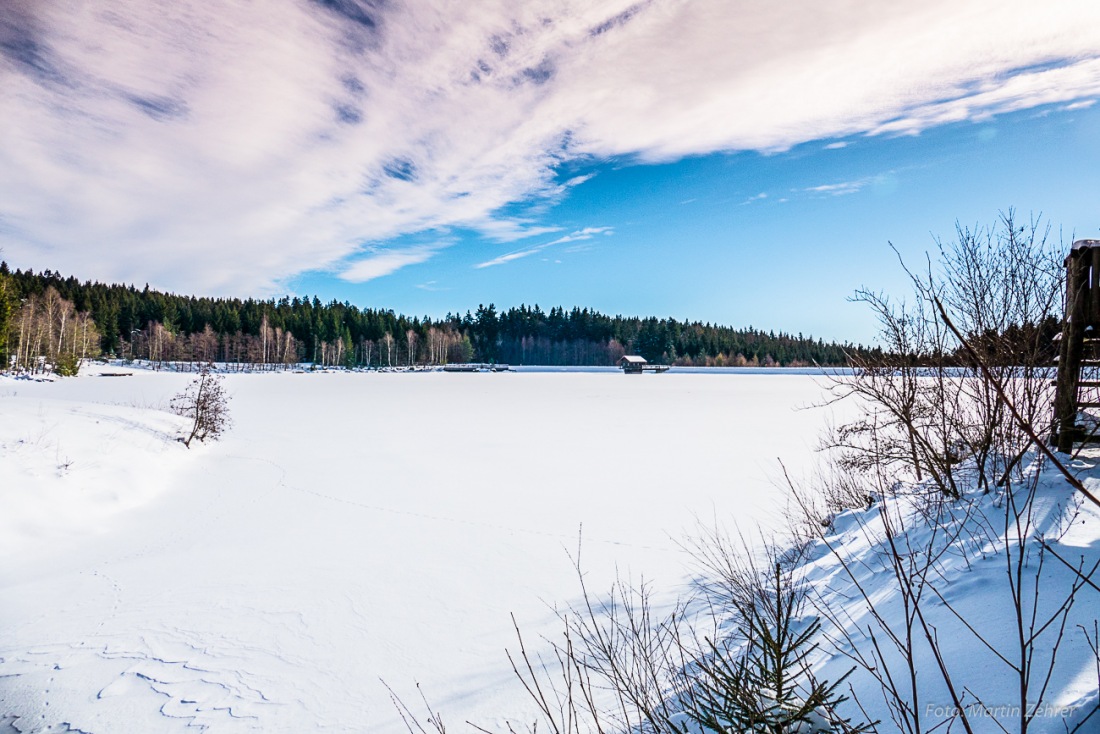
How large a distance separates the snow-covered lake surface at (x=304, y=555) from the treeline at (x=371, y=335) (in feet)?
225

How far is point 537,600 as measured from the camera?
6.06m

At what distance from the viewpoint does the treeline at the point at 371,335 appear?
78.0 meters

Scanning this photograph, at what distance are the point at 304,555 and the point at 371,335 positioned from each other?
92623 millimetres

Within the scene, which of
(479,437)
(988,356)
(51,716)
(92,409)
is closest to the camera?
(51,716)

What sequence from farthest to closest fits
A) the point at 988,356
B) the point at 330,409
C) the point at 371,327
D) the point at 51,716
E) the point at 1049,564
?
the point at 371,327
the point at 330,409
the point at 988,356
the point at 51,716
the point at 1049,564

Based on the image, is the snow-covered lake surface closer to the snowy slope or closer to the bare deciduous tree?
the bare deciduous tree

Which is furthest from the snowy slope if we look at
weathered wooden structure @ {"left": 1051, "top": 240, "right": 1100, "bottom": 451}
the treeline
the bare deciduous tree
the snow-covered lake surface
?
the treeline

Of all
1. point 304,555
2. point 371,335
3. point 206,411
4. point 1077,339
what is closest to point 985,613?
point 1077,339

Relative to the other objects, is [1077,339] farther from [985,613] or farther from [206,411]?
[206,411]

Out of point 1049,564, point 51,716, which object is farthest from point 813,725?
point 51,716

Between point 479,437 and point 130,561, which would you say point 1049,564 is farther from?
point 479,437

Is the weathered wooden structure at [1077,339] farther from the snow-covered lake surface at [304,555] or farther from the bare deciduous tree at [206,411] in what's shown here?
the bare deciduous tree at [206,411]

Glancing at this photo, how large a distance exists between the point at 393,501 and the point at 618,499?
4137 mm

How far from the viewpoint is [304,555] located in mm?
7477
